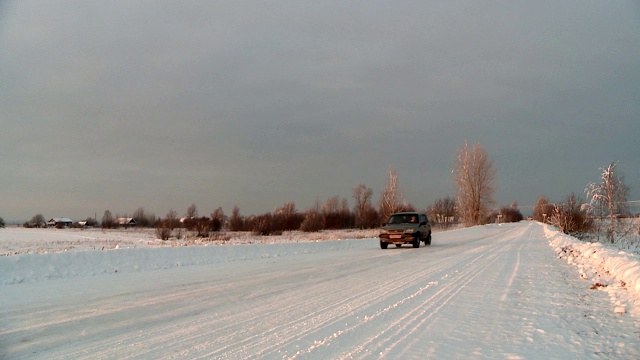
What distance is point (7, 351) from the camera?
5699 mm

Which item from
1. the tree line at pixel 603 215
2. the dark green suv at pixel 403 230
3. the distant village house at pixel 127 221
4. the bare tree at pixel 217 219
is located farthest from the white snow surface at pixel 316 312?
the distant village house at pixel 127 221

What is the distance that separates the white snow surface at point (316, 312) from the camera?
580 cm

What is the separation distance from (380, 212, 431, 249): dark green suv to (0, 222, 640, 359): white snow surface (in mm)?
11698

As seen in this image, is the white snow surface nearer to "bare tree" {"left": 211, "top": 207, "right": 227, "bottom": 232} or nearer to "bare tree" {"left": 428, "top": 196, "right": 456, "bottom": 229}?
"bare tree" {"left": 211, "top": 207, "right": 227, "bottom": 232}

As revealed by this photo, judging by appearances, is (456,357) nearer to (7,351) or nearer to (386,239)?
(7,351)

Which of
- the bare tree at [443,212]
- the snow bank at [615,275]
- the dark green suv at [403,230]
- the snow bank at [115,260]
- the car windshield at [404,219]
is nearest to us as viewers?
the snow bank at [615,275]

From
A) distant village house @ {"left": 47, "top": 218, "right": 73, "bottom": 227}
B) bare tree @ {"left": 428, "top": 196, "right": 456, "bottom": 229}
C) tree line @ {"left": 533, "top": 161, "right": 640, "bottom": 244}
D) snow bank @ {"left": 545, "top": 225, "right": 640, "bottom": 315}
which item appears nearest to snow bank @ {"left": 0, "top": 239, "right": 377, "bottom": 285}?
snow bank @ {"left": 545, "top": 225, "right": 640, "bottom": 315}

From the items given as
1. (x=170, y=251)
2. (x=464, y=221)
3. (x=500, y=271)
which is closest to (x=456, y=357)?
(x=500, y=271)

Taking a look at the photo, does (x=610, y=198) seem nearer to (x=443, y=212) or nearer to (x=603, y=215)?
(x=603, y=215)

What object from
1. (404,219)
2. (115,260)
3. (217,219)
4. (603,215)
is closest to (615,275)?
(115,260)

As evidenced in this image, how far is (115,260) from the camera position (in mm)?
15820

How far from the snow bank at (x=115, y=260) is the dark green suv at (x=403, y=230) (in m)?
6.41

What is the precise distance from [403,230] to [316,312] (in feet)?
64.2

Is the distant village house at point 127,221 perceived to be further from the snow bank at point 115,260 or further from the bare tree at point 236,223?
the snow bank at point 115,260
